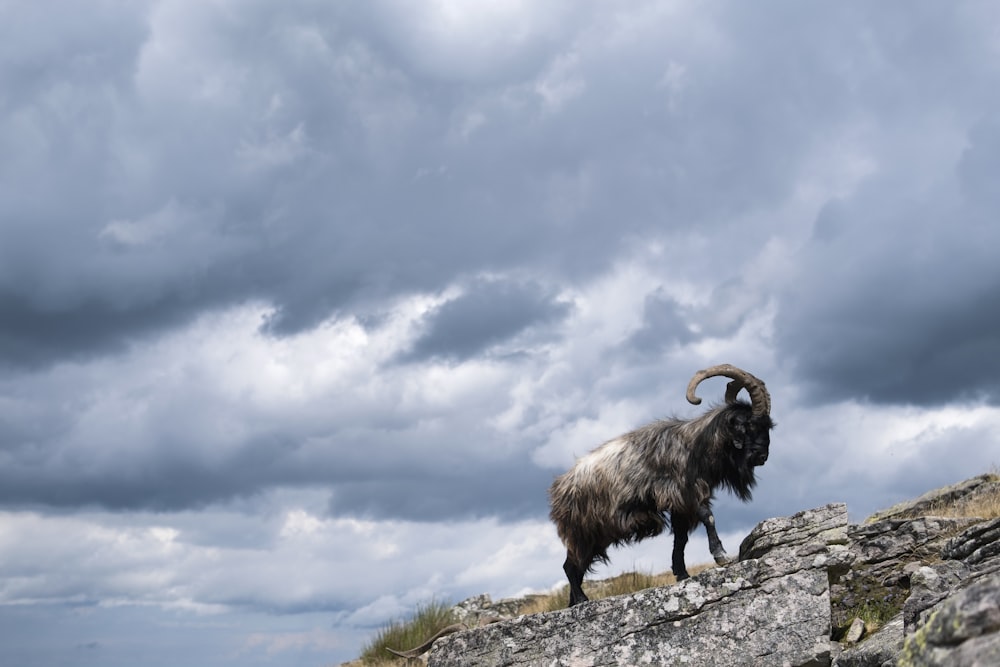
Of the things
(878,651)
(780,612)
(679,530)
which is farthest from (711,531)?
(878,651)

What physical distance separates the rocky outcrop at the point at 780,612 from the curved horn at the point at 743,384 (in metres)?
2.68

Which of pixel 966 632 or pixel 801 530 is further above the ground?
pixel 801 530

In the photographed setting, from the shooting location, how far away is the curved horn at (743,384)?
42.0ft

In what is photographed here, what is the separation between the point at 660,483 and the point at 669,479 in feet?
0.41

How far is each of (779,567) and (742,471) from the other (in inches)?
154

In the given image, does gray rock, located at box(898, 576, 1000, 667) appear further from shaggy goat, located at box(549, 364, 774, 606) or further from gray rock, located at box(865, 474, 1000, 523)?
gray rock, located at box(865, 474, 1000, 523)

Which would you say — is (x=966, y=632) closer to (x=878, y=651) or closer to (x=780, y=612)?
(x=878, y=651)

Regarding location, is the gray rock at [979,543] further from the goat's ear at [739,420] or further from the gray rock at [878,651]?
the goat's ear at [739,420]

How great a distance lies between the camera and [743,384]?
42.5ft

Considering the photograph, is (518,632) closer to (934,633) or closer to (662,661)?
→ (662,661)

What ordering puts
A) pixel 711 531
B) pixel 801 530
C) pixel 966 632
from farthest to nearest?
1. pixel 711 531
2. pixel 801 530
3. pixel 966 632

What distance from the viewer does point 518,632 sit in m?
9.62

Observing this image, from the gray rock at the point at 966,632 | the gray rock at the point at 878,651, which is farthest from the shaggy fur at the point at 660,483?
the gray rock at the point at 966,632

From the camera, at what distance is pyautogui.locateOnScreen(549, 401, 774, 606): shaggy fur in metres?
12.6
